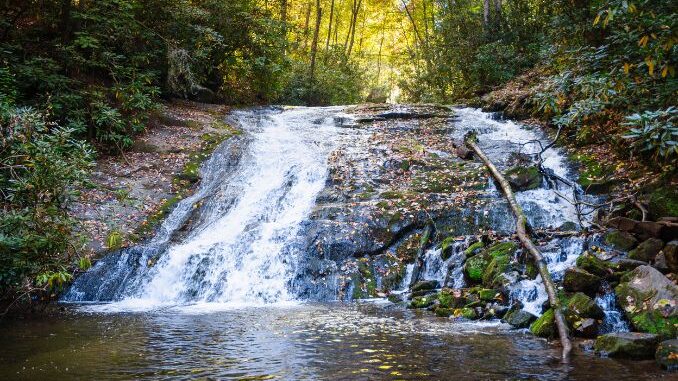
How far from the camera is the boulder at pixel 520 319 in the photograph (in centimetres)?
705

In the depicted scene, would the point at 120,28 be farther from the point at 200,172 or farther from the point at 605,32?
the point at 605,32

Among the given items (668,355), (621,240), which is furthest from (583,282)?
(668,355)

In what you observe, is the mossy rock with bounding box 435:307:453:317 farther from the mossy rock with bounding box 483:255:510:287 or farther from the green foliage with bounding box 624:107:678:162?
the green foliage with bounding box 624:107:678:162

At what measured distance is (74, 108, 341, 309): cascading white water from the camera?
1034cm

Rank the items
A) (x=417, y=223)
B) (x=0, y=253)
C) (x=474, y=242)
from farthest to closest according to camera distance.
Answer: (x=417, y=223) < (x=474, y=242) < (x=0, y=253)

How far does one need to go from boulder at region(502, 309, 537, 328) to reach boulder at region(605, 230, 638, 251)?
8.47ft

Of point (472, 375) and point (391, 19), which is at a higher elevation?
point (391, 19)

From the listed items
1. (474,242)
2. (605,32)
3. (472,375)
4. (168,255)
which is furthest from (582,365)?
(605,32)

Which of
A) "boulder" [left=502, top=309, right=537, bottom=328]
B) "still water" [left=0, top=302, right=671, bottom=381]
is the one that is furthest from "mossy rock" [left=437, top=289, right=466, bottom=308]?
"boulder" [left=502, top=309, right=537, bottom=328]

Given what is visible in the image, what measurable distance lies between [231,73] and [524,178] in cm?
1655

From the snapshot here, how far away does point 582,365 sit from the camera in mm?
5164

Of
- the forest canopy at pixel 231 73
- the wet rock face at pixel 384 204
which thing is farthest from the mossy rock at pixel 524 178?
the forest canopy at pixel 231 73

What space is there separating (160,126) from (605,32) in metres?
15.0

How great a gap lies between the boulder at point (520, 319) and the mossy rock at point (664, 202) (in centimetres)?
342
